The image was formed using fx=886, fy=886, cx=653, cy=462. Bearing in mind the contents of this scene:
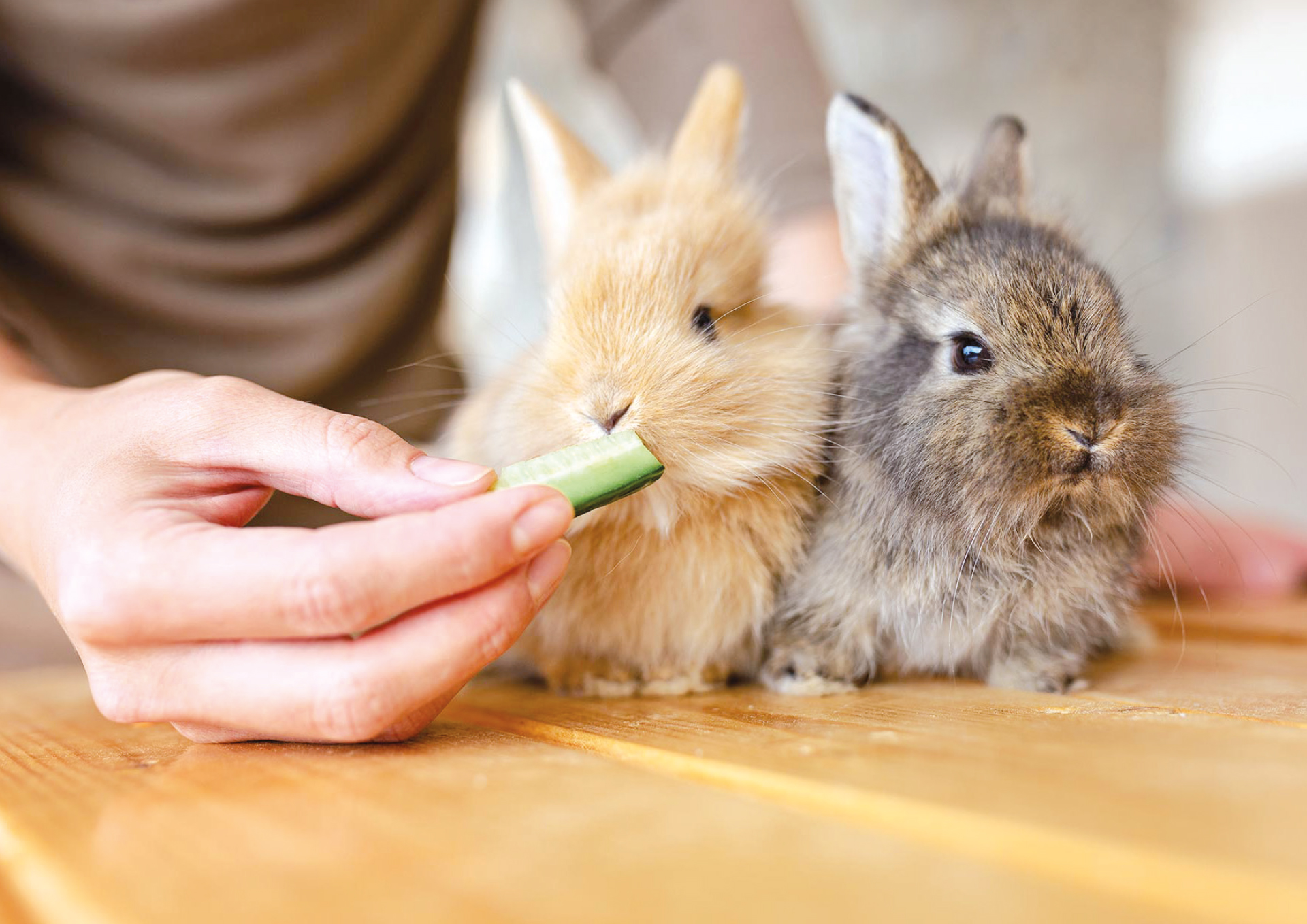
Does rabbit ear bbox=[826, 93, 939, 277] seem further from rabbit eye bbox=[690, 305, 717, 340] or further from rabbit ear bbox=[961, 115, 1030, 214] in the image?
rabbit eye bbox=[690, 305, 717, 340]

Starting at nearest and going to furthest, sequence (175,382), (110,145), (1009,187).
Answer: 1. (175,382)
2. (1009,187)
3. (110,145)

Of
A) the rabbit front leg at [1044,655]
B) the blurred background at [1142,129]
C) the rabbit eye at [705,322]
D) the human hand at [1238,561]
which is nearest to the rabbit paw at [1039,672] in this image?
the rabbit front leg at [1044,655]

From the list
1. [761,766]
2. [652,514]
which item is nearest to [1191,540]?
[652,514]

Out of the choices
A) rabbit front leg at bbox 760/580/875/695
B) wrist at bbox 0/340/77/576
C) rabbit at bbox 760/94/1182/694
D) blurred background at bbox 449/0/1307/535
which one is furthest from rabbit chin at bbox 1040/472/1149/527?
blurred background at bbox 449/0/1307/535

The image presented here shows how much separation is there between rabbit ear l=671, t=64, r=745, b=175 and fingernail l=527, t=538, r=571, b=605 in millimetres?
710

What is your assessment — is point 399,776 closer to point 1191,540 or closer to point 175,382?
point 175,382

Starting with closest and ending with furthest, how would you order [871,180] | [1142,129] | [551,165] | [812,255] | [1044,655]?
[1044,655]
[871,180]
[551,165]
[812,255]
[1142,129]

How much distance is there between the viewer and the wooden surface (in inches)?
18.4

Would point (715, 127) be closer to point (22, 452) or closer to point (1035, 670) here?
point (1035, 670)

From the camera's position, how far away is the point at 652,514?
1030 mm

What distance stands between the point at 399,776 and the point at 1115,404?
0.83 metres

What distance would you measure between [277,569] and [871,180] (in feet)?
3.05

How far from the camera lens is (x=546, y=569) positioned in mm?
810

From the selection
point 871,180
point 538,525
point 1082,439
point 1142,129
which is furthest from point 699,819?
point 1142,129
